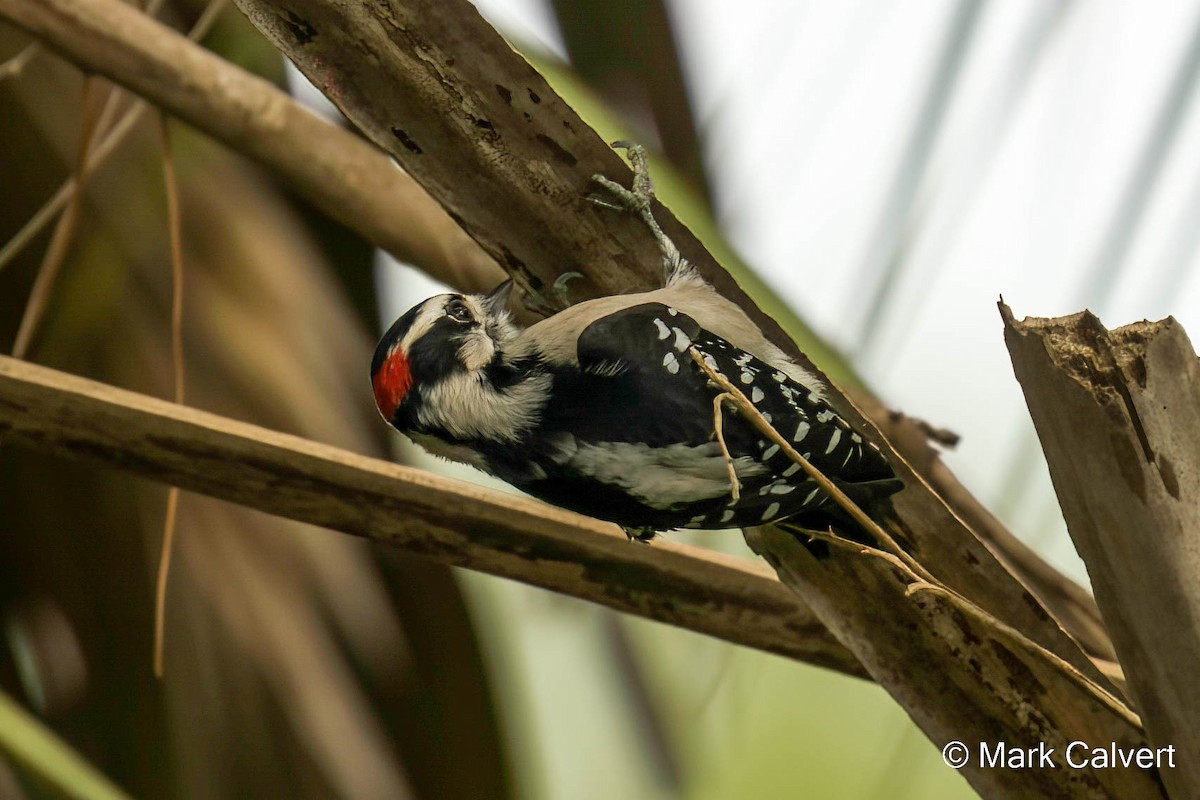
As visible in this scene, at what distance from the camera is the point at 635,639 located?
7.05 ft

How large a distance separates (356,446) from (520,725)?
68cm

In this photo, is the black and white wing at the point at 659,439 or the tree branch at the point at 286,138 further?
the tree branch at the point at 286,138

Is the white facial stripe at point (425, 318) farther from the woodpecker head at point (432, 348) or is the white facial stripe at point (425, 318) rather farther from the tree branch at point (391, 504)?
the tree branch at point (391, 504)

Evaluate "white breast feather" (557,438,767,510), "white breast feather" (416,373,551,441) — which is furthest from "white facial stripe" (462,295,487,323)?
"white breast feather" (557,438,767,510)

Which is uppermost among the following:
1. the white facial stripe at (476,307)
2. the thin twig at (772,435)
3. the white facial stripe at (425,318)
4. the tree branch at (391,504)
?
the thin twig at (772,435)

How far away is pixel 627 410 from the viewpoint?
3.26 ft

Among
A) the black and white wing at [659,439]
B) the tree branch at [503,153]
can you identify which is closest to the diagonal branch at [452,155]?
the tree branch at [503,153]

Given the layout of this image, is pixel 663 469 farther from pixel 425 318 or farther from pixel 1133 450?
pixel 1133 450

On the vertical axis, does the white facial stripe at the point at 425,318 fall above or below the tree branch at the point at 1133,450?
below

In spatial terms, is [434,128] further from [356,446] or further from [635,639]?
[635,639]

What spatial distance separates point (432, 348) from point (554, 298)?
157 millimetres

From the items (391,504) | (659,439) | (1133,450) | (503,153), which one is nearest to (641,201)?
(503,153)

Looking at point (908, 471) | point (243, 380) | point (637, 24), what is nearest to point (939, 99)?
point (908, 471)

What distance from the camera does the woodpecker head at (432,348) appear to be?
1.03 m
